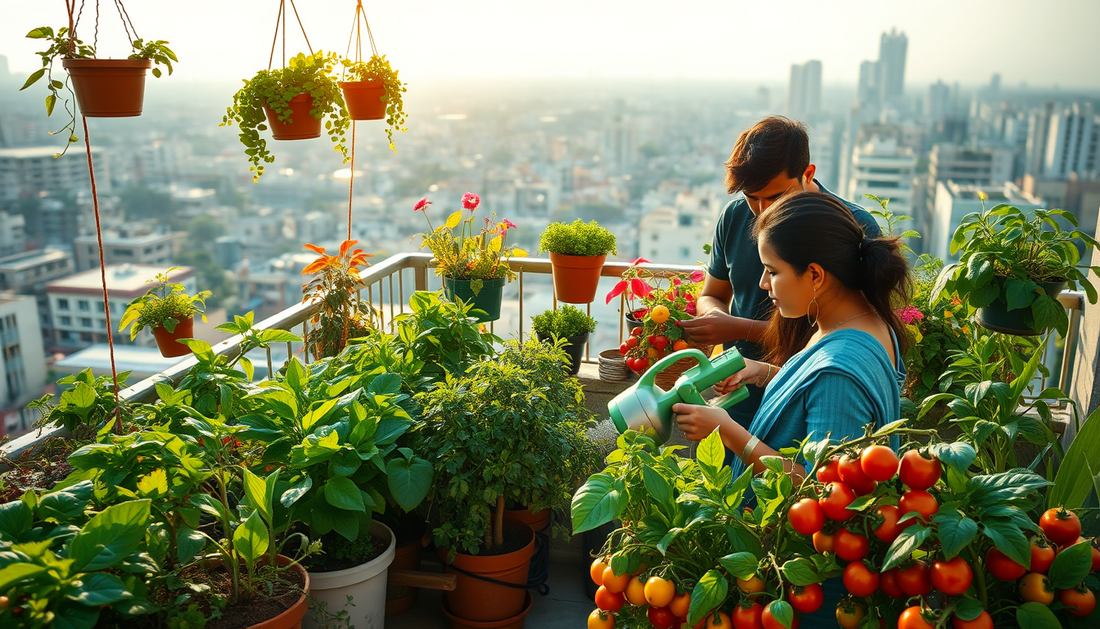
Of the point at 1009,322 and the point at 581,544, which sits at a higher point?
the point at 1009,322

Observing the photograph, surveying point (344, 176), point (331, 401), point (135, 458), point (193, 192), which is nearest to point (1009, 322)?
point (331, 401)

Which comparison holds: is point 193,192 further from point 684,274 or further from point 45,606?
point 45,606

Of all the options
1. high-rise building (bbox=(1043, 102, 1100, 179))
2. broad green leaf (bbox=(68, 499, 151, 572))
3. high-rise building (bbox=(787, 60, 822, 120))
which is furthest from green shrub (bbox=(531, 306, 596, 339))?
high-rise building (bbox=(787, 60, 822, 120))

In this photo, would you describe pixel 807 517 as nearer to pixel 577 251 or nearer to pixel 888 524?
pixel 888 524

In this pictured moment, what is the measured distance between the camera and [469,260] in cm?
333

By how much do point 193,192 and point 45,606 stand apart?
1113 cm

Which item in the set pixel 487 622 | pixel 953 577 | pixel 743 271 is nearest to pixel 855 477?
pixel 953 577

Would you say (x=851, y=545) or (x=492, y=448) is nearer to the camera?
(x=851, y=545)

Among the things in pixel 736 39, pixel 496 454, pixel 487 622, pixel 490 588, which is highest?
pixel 736 39

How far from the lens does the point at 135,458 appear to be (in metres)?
1.59

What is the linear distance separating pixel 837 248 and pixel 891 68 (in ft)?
45.8

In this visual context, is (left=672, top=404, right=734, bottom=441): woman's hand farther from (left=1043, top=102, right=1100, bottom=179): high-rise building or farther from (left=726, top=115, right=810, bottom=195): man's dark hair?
(left=1043, top=102, right=1100, bottom=179): high-rise building

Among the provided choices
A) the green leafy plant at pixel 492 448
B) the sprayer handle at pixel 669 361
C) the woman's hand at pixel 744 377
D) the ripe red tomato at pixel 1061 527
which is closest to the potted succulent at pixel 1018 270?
the woman's hand at pixel 744 377

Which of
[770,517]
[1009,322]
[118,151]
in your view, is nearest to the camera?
[770,517]
